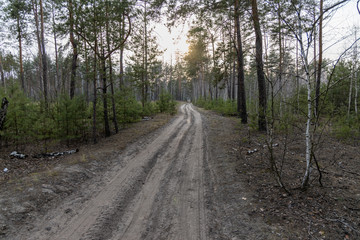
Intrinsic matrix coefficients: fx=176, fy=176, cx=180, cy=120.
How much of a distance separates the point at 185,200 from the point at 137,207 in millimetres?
1154

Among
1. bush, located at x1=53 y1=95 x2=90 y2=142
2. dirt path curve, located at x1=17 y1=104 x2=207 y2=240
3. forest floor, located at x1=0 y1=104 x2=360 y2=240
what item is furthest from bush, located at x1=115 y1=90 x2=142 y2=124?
dirt path curve, located at x1=17 y1=104 x2=207 y2=240

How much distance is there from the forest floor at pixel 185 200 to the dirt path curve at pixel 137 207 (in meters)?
0.02

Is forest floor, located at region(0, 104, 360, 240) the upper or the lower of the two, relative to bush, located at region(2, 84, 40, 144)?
lower

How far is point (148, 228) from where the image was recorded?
11.2 ft

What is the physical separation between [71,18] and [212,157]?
970 cm

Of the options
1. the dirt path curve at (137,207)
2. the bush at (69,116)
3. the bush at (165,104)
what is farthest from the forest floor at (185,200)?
the bush at (165,104)

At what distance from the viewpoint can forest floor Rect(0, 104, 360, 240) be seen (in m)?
3.21

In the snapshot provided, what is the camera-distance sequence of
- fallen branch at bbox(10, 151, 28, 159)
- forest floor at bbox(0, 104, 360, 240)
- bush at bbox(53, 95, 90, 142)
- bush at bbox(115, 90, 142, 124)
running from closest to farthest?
forest floor at bbox(0, 104, 360, 240) → fallen branch at bbox(10, 151, 28, 159) → bush at bbox(53, 95, 90, 142) → bush at bbox(115, 90, 142, 124)

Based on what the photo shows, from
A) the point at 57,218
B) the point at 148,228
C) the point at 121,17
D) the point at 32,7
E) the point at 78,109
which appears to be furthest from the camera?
the point at 32,7

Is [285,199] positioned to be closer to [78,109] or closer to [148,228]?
[148,228]

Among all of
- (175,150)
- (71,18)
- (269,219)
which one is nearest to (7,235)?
(269,219)

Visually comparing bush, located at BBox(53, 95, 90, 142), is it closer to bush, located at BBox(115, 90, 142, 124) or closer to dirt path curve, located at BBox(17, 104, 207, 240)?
bush, located at BBox(115, 90, 142, 124)

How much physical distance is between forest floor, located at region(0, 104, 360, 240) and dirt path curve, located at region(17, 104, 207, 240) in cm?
2

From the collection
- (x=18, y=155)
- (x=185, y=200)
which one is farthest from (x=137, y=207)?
(x=18, y=155)
